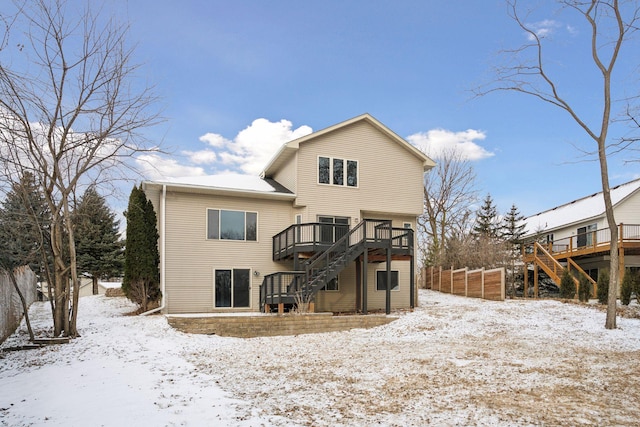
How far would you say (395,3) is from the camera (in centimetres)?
1645

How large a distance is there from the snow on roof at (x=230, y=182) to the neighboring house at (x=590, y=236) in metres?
14.8

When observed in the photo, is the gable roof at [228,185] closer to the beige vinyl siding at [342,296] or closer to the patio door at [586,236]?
the beige vinyl siding at [342,296]

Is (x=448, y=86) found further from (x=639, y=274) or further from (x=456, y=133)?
(x=456, y=133)

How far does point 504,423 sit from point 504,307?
1274 cm

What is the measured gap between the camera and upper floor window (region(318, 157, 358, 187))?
18.7m

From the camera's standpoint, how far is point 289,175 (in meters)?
19.1

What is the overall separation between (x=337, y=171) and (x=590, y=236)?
662 inches

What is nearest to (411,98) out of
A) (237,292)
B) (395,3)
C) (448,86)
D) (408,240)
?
(448,86)

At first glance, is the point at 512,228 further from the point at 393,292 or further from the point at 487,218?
the point at 393,292

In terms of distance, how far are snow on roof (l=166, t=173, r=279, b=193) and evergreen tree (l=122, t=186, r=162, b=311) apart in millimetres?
1482

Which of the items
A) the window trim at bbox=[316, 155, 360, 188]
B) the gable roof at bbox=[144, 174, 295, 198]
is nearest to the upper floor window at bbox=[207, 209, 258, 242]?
the gable roof at bbox=[144, 174, 295, 198]

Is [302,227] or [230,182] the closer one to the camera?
[302,227]

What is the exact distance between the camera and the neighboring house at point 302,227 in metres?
16.6

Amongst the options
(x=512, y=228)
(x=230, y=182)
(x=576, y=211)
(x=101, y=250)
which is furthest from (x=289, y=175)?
(x=576, y=211)
